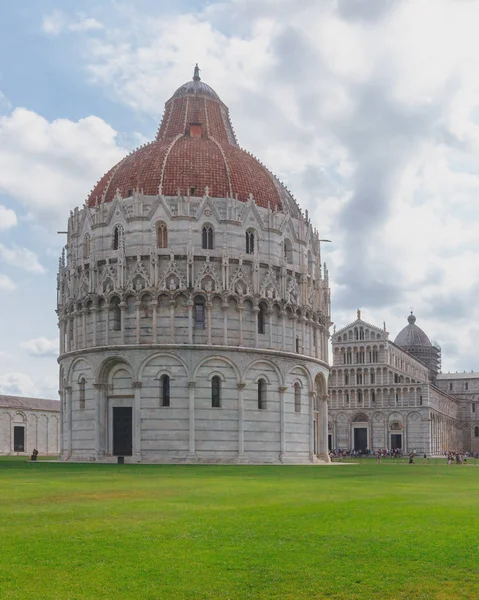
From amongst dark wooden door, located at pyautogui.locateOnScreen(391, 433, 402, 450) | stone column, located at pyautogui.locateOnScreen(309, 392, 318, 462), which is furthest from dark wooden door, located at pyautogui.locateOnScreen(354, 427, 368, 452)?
stone column, located at pyautogui.locateOnScreen(309, 392, 318, 462)

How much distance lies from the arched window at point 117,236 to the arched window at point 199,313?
8.03m

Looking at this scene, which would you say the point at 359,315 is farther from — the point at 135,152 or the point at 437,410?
the point at 135,152

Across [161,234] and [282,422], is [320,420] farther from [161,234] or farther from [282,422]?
[161,234]

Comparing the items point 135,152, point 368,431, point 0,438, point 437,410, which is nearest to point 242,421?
point 135,152

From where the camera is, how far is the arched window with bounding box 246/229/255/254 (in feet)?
221

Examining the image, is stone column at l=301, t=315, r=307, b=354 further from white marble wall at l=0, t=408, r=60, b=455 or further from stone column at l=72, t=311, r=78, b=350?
white marble wall at l=0, t=408, r=60, b=455

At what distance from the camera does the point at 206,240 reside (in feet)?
217

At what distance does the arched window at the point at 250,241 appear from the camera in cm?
6750

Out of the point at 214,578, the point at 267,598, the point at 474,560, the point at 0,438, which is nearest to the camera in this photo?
the point at 267,598

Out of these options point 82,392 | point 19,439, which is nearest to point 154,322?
point 82,392

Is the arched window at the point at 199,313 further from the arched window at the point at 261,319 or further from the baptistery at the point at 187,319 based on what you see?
the arched window at the point at 261,319

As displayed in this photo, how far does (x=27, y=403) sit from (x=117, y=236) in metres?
64.1

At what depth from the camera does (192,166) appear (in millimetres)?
69500

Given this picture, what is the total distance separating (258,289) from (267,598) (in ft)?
175
